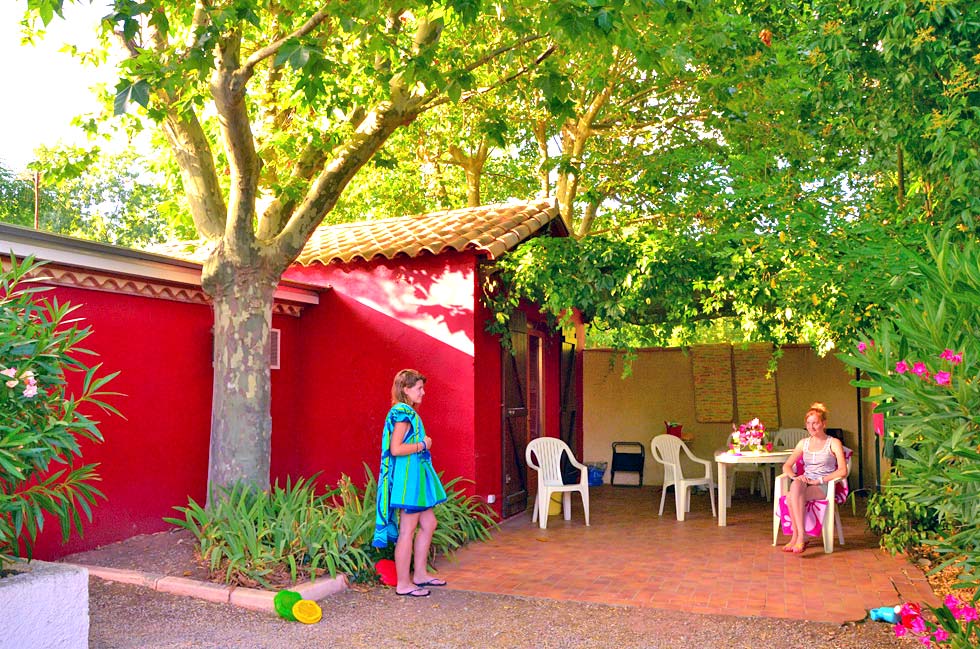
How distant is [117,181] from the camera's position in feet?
110

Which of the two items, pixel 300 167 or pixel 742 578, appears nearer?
pixel 742 578

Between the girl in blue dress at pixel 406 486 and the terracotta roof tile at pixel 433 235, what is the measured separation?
2578mm

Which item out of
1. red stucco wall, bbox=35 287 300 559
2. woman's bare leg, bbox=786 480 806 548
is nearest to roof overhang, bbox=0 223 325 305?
red stucco wall, bbox=35 287 300 559

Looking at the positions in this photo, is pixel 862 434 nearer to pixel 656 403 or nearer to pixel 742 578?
pixel 656 403

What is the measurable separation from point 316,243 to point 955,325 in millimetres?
7444

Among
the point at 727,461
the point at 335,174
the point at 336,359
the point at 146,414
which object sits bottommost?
the point at 727,461

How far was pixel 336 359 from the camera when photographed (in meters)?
8.59

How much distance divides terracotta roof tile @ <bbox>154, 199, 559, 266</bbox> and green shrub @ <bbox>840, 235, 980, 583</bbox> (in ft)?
15.6

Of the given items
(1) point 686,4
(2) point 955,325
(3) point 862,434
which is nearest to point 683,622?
(2) point 955,325

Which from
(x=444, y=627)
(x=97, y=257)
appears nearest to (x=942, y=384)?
(x=444, y=627)

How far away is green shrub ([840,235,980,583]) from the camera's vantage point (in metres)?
3.04

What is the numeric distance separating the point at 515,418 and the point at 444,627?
422 cm

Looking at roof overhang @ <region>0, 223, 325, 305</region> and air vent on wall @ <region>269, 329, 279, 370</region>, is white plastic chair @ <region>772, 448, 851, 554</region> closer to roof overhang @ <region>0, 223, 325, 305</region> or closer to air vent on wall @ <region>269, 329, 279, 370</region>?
air vent on wall @ <region>269, 329, 279, 370</region>

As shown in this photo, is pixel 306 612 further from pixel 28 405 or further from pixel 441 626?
pixel 28 405
